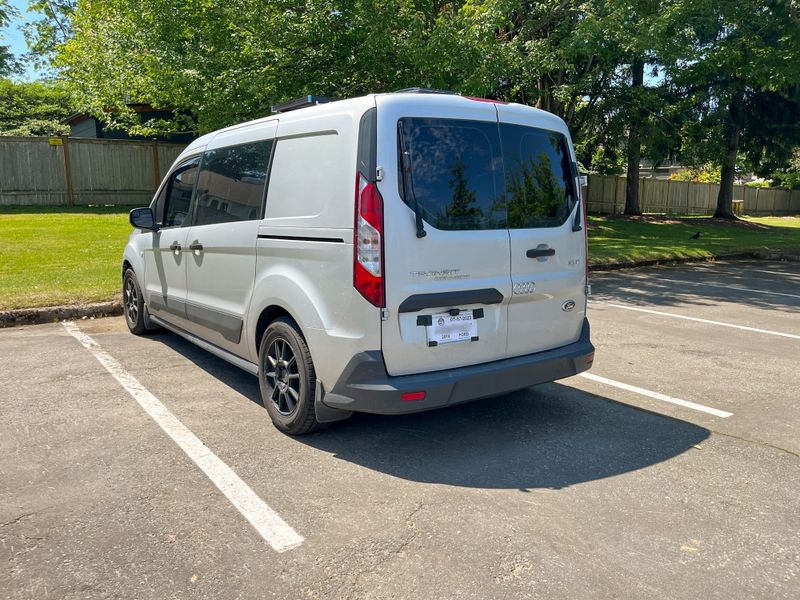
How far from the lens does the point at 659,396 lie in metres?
5.15

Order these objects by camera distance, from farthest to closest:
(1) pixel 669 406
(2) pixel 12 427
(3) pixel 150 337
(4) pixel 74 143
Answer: (4) pixel 74 143 → (3) pixel 150 337 → (1) pixel 669 406 → (2) pixel 12 427

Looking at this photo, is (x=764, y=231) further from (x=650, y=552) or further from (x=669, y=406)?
(x=650, y=552)

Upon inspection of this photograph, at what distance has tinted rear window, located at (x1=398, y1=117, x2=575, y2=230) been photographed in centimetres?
383

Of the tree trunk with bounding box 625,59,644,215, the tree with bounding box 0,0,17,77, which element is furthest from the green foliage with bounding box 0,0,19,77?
the tree trunk with bounding box 625,59,644,215

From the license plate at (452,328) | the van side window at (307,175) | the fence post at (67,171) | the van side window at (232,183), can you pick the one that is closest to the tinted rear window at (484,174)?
the van side window at (307,175)

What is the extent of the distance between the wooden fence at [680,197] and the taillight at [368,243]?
92.7 ft

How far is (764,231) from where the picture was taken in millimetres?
24266

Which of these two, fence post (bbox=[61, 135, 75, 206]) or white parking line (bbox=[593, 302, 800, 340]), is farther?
fence post (bbox=[61, 135, 75, 206])

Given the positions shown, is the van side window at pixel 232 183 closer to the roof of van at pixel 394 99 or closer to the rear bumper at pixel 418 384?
the roof of van at pixel 394 99

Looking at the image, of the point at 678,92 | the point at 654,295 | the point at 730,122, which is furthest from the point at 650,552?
the point at 730,122

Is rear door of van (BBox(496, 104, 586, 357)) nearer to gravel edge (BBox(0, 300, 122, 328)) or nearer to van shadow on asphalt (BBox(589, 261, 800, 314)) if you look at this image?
van shadow on asphalt (BBox(589, 261, 800, 314))

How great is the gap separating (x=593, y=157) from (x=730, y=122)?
228 inches

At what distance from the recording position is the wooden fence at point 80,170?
19484 mm

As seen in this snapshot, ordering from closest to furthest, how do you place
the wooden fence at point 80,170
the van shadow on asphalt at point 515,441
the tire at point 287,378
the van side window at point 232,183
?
the van shadow on asphalt at point 515,441
the tire at point 287,378
the van side window at point 232,183
the wooden fence at point 80,170
